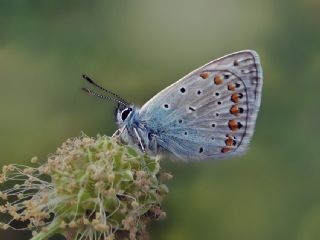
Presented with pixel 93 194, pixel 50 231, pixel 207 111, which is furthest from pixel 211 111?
pixel 50 231

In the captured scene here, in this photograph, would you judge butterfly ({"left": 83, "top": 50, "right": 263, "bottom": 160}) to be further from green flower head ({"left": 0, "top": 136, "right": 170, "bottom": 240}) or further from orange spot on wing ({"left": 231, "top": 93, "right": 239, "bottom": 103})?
green flower head ({"left": 0, "top": 136, "right": 170, "bottom": 240})

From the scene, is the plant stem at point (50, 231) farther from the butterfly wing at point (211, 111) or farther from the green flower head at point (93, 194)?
the butterfly wing at point (211, 111)

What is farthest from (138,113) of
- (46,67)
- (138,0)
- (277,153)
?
(138,0)

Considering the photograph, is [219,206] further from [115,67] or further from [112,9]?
[112,9]

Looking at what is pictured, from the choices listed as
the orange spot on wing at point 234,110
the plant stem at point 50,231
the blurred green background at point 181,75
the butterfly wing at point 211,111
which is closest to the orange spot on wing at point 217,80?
the butterfly wing at point 211,111

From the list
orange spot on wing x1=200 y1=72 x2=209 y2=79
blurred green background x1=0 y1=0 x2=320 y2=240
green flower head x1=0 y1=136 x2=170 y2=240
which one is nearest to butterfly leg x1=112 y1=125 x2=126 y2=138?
green flower head x1=0 y1=136 x2=170 y2=240

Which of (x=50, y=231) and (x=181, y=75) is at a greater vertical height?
(x=181, y=75)

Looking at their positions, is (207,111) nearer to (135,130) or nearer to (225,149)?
(225,149)
